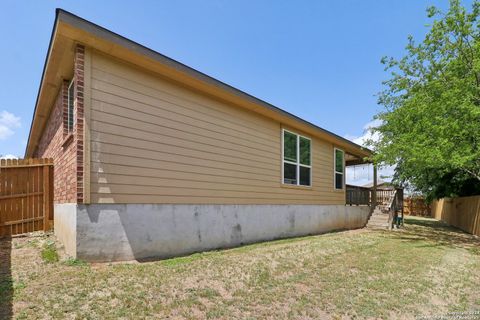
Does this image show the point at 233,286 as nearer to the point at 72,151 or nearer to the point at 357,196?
the point at 72,151

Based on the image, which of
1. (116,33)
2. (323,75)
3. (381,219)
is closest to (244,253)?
(116,33)

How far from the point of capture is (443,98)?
9.67 m

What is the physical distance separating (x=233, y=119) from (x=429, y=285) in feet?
18.0

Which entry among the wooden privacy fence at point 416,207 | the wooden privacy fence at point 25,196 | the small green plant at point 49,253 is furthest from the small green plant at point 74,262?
the wooden privacy fence at point 416,207

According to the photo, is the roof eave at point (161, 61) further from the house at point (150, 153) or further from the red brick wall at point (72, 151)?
the red brick wall at point (72, 151)

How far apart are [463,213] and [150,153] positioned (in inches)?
647

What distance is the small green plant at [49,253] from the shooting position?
4947mm

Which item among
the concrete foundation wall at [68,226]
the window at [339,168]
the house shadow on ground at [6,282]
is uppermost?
the window at [339,168]

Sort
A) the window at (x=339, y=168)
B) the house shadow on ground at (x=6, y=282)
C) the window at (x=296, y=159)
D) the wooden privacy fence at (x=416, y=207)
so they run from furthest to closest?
1. the wooden privacy fence at (x=416, y=207)
2. the window at (x=339, y=168)
3. the window at (x=296, y=159)
4. the house shadow on ground at (x=6, y=282)

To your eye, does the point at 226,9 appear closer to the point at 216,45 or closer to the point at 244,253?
the point at 216,45

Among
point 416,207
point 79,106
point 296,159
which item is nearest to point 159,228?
point 79,106

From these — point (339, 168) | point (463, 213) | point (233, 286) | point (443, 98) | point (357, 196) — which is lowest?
point (463, 213)

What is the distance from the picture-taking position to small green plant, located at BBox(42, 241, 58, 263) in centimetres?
495

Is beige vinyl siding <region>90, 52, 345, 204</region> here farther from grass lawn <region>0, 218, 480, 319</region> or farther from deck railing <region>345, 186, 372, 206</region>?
deck railing <region>345, 186, 372, 206</region>
